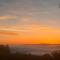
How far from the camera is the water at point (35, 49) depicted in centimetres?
225

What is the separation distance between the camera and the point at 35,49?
2264mm

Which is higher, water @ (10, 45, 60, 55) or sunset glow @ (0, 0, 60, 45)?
sunset glow @ (0, 0, 60, 45)

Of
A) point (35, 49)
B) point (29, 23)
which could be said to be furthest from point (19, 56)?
point (29, 23)

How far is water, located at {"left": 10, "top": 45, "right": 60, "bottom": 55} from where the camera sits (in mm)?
2254

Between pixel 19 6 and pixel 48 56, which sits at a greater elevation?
pixel 19 6

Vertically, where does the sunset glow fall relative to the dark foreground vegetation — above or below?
above

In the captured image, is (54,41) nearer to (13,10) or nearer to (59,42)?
(59,42)

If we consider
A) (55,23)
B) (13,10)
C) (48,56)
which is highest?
(13,10)

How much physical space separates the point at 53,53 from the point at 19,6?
53 cm

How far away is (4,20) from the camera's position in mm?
2287

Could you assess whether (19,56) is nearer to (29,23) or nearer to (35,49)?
(35,49)

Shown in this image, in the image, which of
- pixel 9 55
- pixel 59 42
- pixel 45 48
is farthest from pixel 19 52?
pixel 59 42

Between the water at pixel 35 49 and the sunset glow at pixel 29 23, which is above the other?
the sunset glow at pixel 29 23

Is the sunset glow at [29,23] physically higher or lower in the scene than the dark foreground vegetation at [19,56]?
higher
